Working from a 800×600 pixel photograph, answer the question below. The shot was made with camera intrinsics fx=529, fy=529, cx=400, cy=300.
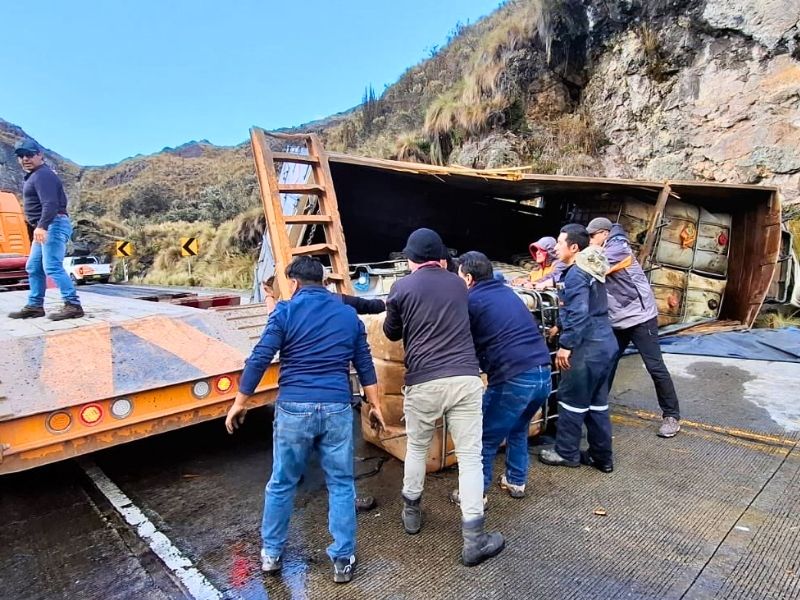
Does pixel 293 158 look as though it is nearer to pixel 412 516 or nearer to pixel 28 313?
pixel 28 313

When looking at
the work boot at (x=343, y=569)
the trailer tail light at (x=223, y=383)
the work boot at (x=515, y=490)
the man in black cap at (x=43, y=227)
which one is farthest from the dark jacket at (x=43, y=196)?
the work boot at (x=515, y=490)

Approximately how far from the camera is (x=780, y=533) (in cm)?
285

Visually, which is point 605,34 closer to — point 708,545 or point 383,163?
point 383,163

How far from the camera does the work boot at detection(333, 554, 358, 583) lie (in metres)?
2.54

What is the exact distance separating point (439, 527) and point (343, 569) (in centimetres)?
69

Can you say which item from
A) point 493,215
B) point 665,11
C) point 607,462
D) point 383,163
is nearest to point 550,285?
point 607,462

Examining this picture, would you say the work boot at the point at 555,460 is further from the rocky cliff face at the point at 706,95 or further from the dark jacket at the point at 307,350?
the rocky cliff face at the point at 706,95

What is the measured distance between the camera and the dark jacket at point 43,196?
13.5ft

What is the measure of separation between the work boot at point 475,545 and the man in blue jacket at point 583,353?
1269 mm

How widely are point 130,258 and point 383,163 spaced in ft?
90.2

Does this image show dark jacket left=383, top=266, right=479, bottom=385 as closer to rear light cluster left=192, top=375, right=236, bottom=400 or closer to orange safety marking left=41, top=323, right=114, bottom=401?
rear light cluster left=192, top=375, right=236, bottom=400

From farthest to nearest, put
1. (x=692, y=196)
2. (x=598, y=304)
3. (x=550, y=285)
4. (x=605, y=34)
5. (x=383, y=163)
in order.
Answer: (x=605, y=34), (x=692, y=196), (x=383, y=163), (x=550, y=285), (x=598, y=304)

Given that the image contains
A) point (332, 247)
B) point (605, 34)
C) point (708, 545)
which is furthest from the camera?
point (605, 34)

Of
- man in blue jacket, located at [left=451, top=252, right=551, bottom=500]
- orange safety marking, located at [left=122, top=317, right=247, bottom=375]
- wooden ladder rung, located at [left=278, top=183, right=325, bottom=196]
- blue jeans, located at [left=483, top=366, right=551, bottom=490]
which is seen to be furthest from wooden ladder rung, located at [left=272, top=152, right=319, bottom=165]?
blue jeans, located at [left=483, top=366, right=551, bottom=490]
